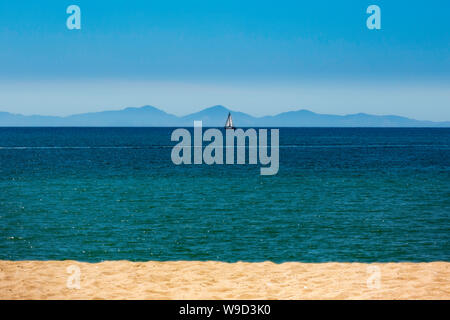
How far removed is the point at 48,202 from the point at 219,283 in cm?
2878

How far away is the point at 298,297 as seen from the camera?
10.1 metres

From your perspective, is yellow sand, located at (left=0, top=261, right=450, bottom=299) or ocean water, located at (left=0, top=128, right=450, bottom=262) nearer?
yellow sand, located at (left=0, top=261, right=450, bottom=299)

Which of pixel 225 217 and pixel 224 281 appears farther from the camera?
pixel 225 217

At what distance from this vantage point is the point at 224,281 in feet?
37.5

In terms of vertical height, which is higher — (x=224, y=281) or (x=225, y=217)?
(x=224, y=281)

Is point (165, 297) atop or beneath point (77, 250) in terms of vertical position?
atop

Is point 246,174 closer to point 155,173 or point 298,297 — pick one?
point 155,173

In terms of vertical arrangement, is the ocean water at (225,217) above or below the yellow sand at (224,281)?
below

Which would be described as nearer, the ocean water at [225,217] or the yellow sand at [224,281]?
the yellow sand at [224,281]

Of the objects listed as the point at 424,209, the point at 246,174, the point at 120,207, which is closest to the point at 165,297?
the point at 120,207

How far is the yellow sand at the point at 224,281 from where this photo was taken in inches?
404

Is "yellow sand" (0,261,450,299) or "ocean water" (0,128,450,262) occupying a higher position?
"yellow sand" (0,261,450,299)

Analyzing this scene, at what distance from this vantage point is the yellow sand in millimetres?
10273
